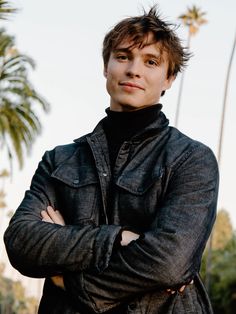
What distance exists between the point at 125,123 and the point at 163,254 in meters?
0.70

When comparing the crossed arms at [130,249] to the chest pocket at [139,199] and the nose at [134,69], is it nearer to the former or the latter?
the chest pocket at [139,199]

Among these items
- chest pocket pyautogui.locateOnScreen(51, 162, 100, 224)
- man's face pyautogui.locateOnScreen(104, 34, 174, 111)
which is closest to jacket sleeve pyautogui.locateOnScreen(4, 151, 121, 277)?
chest pocket pyautogui.locateOnScreen(51, 162, 100, 224)

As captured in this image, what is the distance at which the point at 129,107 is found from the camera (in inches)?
138

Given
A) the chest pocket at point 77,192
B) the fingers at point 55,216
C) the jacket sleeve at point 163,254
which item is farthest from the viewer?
the fingers at point 55,216

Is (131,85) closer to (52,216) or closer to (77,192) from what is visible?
(77,192)

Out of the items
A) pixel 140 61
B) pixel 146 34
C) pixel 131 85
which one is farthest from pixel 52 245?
pixel 146 34

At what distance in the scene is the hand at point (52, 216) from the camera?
3.51 metres

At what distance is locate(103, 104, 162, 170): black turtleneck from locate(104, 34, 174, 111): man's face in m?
0.03

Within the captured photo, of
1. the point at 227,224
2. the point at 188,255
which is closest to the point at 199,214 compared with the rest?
the point at 188,255

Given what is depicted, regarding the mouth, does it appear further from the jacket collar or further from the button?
the button

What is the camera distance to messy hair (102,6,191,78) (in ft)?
11.7

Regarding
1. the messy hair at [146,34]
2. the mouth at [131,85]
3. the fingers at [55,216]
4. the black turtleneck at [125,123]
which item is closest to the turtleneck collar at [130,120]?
the black turtleneck at [125,123]

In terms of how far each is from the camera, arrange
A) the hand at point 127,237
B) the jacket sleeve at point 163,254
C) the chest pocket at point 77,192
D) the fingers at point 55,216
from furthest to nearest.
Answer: the fingers at point 55,216 < the chest pocket at point 77,192 < the hand at point 127,237 < the jacket sleeve at point 163,254

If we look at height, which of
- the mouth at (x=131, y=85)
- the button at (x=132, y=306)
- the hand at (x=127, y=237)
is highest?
the mouth at (x=131, y=85)
